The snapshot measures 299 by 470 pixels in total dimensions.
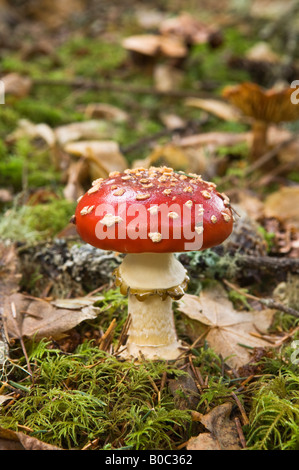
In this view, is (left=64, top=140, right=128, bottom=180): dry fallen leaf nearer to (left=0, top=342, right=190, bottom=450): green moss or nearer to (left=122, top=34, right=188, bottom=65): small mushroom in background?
(left=0, top=342, right=190, bottom=450): green moss

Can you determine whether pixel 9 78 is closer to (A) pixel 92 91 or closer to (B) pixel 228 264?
(A) pixel 92 91

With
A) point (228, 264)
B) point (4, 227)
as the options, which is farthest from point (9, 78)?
point (228, 264)

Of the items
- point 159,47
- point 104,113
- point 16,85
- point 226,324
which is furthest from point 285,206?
point 16,85

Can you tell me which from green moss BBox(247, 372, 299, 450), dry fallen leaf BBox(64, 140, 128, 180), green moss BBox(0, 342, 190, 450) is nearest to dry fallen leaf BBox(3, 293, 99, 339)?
green moss BBox(0, 342, 190, 450)

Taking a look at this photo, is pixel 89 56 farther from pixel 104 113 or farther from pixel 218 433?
pixel 218 433

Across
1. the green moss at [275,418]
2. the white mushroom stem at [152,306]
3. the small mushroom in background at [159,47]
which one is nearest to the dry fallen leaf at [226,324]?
the white mushroom stem at [152,306]
